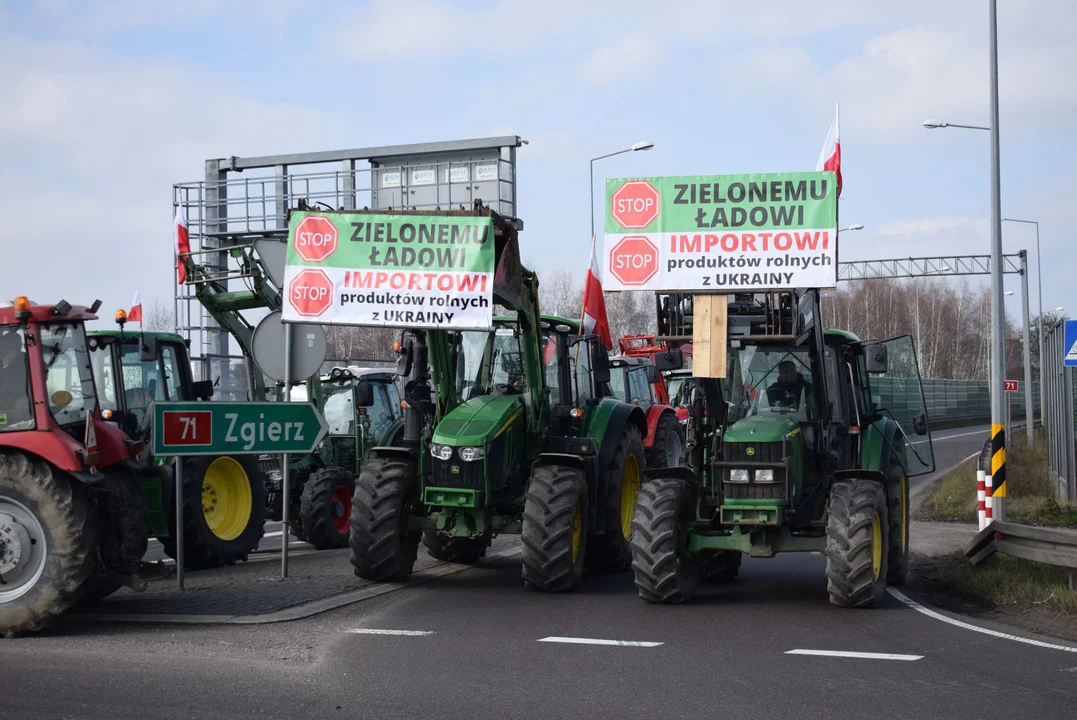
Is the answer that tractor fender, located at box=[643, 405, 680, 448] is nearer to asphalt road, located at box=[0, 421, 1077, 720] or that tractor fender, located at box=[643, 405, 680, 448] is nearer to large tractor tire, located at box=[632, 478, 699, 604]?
large tractor tire, located at box=[632, 478, 699, 604]

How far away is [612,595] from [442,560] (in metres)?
2.78

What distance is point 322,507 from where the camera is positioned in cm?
1446

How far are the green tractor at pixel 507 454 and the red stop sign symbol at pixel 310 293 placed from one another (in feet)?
3.65

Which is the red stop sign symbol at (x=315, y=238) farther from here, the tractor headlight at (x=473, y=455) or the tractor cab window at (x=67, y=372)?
the tractor cab window at (x=67, y=372)

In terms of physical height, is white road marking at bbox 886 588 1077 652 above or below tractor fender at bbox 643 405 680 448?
below

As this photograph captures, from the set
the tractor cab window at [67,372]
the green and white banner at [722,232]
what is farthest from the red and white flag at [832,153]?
the tractor cab window at [67,372]

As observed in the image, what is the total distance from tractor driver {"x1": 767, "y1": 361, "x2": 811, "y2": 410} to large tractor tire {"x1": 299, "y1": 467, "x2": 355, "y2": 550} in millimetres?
5540

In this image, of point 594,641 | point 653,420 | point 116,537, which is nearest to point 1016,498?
point 653,420

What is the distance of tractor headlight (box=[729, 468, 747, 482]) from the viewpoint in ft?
34.3

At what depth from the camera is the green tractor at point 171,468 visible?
11844mm

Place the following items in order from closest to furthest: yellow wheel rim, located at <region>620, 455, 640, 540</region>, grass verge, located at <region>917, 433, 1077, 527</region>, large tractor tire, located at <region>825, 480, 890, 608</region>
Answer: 1. large tractor tire, located at <region>825, 480, 890, 608</region>
2. yellow wheel rim, located at <region>620, 455, 640, 540</region>
3. grass verge, located at <region>917, 433, 1077, 527</region>

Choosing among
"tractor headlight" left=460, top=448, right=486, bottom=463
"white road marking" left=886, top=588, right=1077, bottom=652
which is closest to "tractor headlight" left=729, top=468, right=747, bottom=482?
"white road marking" left=886, top=588, right=1077, bottom=652

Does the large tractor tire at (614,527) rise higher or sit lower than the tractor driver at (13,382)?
lower

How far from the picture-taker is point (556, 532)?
35.8 ft
